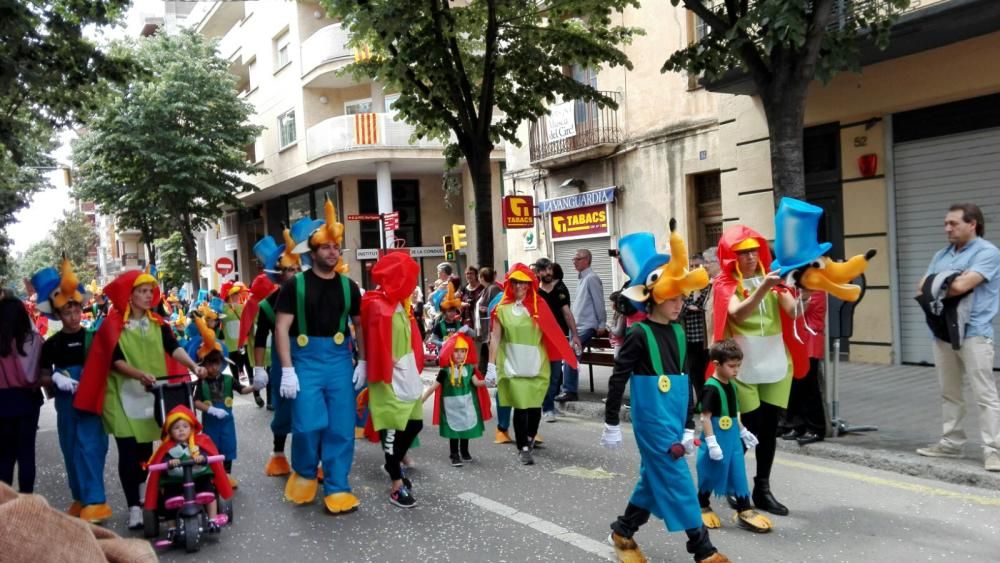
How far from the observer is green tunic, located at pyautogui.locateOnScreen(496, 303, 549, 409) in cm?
733

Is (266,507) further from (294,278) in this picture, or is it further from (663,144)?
(663,144)

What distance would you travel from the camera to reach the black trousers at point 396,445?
6219 millimetres

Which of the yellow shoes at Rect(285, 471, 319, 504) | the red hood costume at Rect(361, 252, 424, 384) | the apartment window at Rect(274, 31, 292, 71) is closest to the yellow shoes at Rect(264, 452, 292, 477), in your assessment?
the yellow shoes at Rect(285, 471, 319, 504)

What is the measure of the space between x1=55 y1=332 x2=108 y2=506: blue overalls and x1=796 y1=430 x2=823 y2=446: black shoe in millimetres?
5636

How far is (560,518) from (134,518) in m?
3.00

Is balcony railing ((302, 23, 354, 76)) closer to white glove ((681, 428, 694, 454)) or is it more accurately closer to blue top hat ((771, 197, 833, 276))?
blue top hat ((771, 197, 833, 276))

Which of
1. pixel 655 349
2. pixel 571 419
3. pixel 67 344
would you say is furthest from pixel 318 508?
pixel 571 419

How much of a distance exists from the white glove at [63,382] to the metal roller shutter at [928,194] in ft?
32.4

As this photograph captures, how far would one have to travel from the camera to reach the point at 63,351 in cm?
625

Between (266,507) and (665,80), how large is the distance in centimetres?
1149

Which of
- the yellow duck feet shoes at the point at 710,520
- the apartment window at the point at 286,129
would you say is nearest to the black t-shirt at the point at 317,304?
the yellow duck feet shoes at the point at 710,520

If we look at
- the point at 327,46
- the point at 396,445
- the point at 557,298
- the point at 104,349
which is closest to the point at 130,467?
the point at 104,349

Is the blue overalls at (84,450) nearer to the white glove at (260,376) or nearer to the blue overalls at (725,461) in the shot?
the white glove at (260,376)

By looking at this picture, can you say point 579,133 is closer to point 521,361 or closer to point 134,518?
point 521,361
